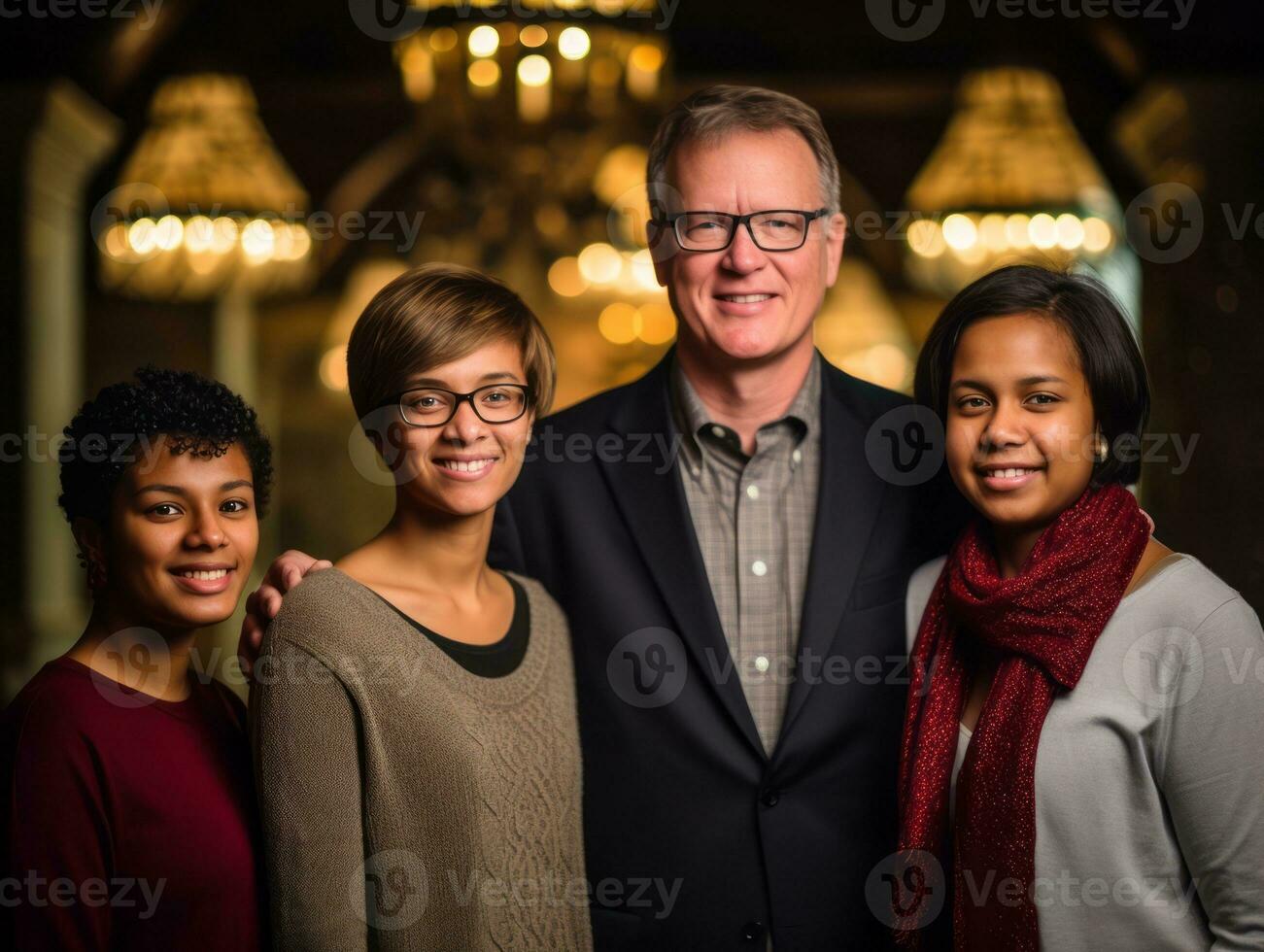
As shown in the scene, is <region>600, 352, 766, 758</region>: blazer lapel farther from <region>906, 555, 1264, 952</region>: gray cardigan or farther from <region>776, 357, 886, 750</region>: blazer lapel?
<region>906, 555, 1264, 952</region>: gray cardigan

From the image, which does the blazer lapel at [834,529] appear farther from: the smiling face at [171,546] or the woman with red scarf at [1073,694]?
the smiling face at [171,546]

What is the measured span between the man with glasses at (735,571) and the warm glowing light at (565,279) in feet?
15.6

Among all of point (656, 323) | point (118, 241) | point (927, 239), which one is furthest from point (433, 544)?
point (656, 323)

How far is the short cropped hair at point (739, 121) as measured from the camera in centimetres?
208

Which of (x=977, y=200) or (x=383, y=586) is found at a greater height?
(x=977, y=200)

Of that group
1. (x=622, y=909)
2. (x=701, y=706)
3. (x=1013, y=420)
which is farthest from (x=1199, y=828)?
(x=622, y=909)

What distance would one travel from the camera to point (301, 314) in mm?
7328

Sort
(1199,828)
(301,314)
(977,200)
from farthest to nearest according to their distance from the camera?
(301,314)
(977,200)
(1199,828)

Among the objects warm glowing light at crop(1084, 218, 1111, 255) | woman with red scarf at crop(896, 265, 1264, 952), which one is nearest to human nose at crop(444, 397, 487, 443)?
woman with red scarf at crop(896, 265, 1264, 952)

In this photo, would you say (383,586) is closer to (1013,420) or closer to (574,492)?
(574,492)

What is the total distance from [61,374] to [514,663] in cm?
401

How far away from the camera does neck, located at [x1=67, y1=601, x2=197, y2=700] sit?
1627 millimetres

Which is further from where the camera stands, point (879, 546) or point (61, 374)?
point (61, 374)

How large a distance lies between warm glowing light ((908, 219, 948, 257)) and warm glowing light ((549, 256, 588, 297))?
222 cm
